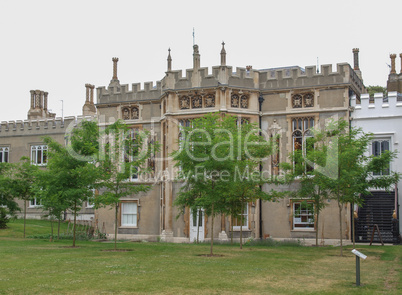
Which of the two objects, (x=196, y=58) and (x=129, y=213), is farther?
(x=129, y=213)

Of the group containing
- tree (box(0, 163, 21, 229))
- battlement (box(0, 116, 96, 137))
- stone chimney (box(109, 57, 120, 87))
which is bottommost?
tree (box(0, 163, 21, 229))

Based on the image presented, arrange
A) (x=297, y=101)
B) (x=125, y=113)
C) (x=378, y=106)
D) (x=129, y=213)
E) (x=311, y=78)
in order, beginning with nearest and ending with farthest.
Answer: (x=378, y=106) < (x=311, y=78) < (x=297, y=101) < (x=129, y=213) < (x=125, y=113)

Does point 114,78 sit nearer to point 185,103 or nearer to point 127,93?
point 127,93

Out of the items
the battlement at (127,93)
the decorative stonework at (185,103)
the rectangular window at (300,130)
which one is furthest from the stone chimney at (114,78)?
the rectangular window at (300,130)

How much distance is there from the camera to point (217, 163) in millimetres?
20406

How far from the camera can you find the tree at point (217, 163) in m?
20.5

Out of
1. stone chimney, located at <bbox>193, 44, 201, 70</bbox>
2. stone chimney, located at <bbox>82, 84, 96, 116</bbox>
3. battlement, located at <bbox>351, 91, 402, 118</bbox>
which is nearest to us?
battlement, located at <bbox>351, 91, 402, 118</bbox>

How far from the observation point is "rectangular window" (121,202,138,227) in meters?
34.3

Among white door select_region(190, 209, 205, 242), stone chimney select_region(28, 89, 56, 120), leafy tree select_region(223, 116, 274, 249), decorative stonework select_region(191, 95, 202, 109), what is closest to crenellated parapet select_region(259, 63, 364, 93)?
decorative stonework select_region(191, 95, 202, 109)

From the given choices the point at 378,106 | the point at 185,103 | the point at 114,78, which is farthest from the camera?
the point at 114,78

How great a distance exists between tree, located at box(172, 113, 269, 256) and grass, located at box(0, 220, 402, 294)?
2.40 metres

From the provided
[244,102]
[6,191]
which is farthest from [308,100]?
[6,191]

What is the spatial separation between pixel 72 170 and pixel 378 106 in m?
18.5

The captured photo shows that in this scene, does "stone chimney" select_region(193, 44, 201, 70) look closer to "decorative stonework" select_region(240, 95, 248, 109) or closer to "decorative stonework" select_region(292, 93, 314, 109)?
"decorative stonework" select_region(240, 95, 248, 109)
